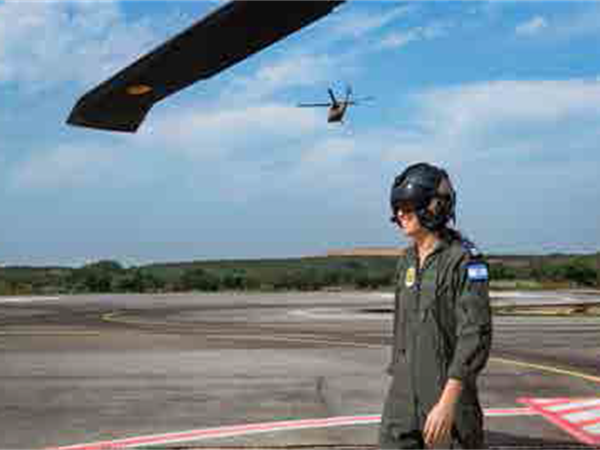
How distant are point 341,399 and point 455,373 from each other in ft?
21.1

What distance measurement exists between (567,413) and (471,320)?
229 inches

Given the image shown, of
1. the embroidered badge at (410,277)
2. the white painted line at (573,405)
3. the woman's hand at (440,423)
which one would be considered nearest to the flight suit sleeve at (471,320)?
the woman's hand at (440,423)

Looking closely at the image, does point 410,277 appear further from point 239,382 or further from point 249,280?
point 249,280

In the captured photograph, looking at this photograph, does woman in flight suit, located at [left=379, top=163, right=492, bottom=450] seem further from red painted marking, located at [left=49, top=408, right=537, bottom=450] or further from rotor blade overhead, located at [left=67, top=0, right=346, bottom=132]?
red painted marking, located at [left=49, top=408, right=537, bottom=450]

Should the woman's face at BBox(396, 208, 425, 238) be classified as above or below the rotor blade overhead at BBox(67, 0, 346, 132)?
below

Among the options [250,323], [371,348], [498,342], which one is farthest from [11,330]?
[498,342]

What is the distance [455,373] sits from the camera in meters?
3.31

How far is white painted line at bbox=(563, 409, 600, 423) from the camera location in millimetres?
8180

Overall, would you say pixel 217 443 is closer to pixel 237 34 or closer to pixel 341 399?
pixel 341 399

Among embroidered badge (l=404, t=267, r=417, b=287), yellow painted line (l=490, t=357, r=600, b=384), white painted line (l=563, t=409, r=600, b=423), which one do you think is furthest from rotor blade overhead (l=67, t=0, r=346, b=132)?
yellow painted line (l=490, t=357, r=600, b=384)

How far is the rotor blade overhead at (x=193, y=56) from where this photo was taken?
3.27 meters

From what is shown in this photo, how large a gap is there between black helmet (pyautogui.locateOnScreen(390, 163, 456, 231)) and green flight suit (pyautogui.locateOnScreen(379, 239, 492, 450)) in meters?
0.13

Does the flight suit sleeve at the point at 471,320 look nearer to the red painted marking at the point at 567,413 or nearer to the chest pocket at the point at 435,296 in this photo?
the chest pocket at the point at 435,296

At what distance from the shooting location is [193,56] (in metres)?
3.56
